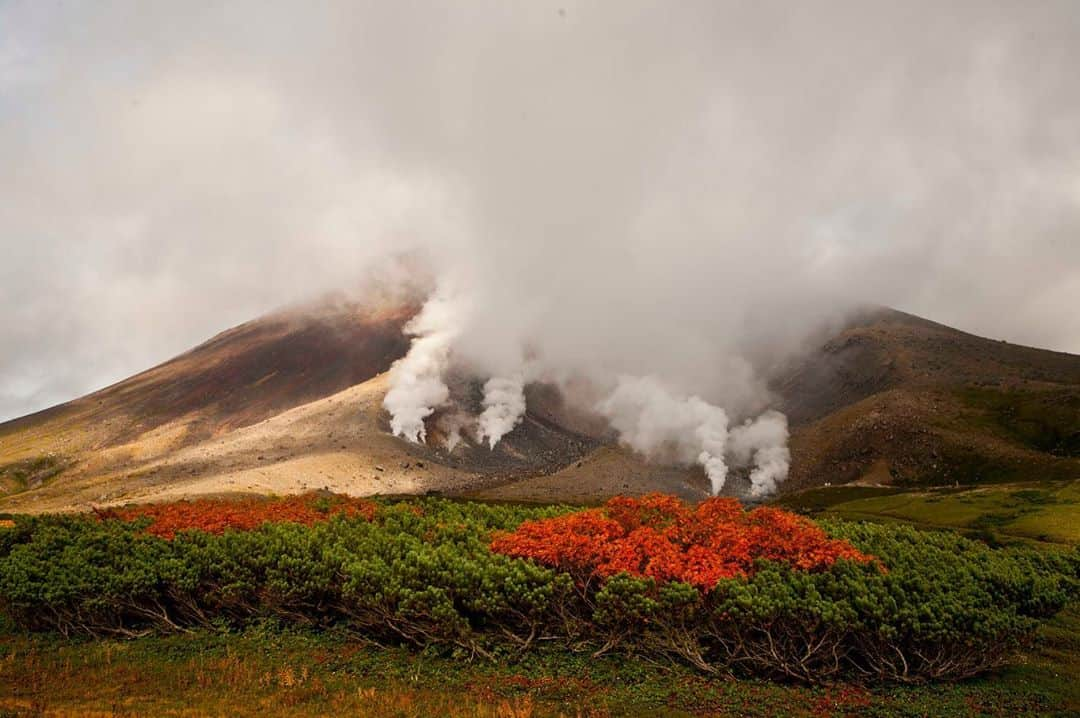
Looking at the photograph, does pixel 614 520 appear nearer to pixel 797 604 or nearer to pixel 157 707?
pixel 797 604

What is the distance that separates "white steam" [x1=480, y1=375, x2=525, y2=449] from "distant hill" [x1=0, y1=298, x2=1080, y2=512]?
3.21m

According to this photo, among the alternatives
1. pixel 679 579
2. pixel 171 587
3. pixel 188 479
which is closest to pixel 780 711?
pixel 679 579

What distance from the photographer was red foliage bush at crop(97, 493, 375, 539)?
1803cm

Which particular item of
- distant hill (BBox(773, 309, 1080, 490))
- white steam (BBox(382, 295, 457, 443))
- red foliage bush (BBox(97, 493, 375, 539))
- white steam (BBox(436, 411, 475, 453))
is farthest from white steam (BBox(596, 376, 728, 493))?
red foliage bush (BBox(97, 493, 375, 539))

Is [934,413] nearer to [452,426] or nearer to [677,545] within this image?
[452,426]

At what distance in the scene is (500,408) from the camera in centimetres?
14300

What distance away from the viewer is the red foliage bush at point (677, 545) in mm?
13062

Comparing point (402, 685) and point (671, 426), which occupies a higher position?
point (671, 426)

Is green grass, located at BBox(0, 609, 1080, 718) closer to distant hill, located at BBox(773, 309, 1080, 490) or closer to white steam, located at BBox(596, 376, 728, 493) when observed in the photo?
distant hill, located at BBox(773, 309, 1080, 490)

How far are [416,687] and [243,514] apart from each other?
1017cm

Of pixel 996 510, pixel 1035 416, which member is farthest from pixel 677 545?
pixel 1035 416

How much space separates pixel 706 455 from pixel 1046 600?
117m

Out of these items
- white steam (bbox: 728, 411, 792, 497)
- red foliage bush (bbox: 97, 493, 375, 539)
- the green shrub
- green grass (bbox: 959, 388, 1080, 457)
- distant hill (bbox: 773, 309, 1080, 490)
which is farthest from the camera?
white steam (bbox: 728, 411, 792, 497)

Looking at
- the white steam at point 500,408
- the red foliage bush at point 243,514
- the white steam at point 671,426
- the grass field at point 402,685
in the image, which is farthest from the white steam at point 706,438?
the grass field at point 402,685
